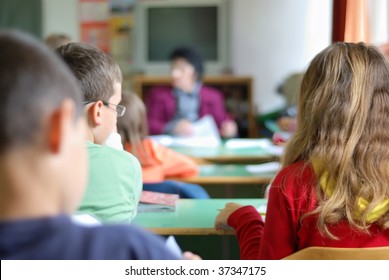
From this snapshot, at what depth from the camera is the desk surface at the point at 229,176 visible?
320cm

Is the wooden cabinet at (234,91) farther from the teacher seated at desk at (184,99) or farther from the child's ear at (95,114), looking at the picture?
the child's ear at (95,114)

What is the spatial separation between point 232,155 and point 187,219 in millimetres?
1586

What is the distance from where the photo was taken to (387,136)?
179cm

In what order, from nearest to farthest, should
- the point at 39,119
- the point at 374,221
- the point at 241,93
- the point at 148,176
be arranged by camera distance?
1. the point at 39,119
2. the point at 374,221
3. the point at 148,176
4. the point at 241,93

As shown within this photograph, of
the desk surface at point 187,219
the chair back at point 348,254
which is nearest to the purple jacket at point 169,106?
the desk surface at point 187,219

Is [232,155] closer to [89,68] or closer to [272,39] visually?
[89,68]

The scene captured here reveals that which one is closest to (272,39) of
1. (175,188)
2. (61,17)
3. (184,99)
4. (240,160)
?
(184,99)

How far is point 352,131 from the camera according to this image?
1.77 metres

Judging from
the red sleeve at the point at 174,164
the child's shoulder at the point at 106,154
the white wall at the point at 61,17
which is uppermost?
the white wall at the point at 61,17

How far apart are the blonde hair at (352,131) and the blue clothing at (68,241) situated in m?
0.91

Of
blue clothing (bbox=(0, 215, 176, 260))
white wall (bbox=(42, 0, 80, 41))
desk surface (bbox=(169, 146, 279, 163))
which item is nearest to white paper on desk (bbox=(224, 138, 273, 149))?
desk surface (bbox=(169, 146, 279, 163))

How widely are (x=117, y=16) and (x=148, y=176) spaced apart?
397 centimetres

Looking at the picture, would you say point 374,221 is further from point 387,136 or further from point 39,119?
point 39,119

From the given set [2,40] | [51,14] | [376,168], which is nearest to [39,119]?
[2,40]
